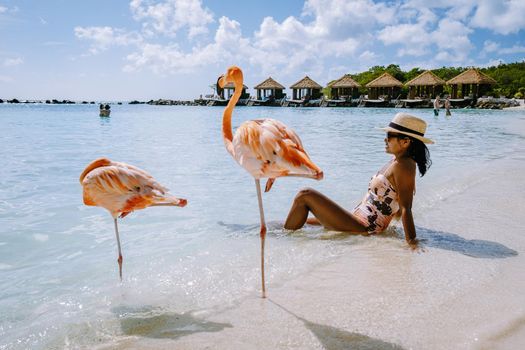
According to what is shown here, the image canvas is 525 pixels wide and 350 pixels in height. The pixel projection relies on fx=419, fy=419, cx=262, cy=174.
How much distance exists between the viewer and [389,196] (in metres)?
4.35

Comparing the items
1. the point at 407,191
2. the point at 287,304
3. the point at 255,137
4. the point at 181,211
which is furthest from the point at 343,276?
the point at 181,211

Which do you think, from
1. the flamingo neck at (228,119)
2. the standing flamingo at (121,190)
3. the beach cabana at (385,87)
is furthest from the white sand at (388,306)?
the beach cabana at (385,87)

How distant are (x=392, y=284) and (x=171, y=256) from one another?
2.20 m

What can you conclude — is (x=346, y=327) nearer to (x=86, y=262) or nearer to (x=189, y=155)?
(x=86, y=262)

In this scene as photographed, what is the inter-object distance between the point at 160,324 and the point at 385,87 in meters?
62.9

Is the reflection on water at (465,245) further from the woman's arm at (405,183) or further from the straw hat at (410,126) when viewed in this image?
the straw hat at (410,126)

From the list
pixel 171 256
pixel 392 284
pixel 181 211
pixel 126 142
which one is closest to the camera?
pixel 392 284

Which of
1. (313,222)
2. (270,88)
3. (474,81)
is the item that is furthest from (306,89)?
(313,222)

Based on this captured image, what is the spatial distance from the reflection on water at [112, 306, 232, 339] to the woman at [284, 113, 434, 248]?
6.56 feet

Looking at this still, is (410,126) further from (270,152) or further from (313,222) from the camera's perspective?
(270,152)

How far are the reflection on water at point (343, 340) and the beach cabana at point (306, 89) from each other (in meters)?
64.3

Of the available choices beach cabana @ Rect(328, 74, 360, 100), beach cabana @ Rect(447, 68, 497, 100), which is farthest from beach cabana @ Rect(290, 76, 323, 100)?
beach cabana @ Rect(447, 68, 497, 100)

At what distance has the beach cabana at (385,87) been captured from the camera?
2246 inches

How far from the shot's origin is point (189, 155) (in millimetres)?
Answer: 12344
